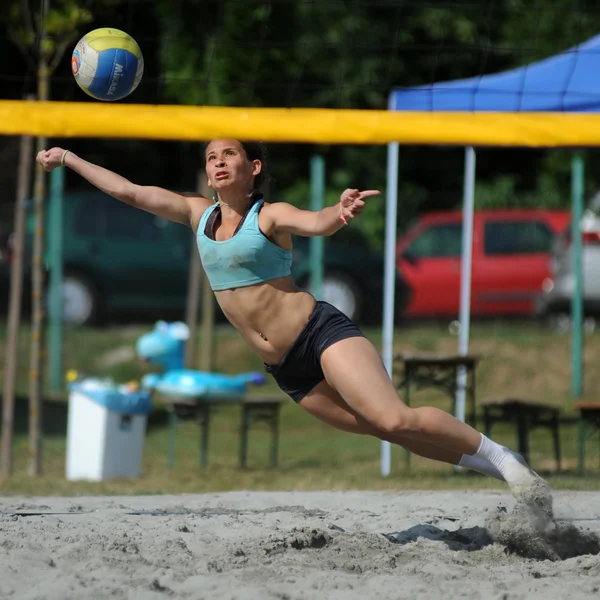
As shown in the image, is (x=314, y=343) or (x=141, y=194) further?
(x=141, y=194)

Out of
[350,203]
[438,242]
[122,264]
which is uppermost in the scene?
[438,242]

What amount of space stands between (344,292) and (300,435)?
3.38m

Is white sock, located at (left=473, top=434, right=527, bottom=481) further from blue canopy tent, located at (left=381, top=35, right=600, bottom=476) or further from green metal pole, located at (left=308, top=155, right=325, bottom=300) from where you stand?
green metal pole, located at (left=308, top=155, right=325, bottom=300)

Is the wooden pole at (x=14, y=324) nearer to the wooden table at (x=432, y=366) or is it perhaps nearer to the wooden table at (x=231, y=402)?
the wooden table at (x=231, y=402)

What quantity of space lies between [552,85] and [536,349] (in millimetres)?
4384

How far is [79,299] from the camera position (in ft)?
42.4

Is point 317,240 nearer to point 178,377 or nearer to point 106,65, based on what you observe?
point 178,377

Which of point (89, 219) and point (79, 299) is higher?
point (89, 219)

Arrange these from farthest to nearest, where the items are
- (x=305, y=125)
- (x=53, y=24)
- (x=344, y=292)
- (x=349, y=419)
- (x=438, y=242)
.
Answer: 1. (x=438, y=242)
2. (x=344, y=292)
3. (x=53, y=24)
4. (x=305, y=125)
5. (x=349, y=419)

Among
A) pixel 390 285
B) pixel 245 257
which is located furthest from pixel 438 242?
pixel 245 257

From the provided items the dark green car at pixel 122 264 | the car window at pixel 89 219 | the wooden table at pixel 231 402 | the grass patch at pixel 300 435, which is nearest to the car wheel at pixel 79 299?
the dark green car at pixel 122 264

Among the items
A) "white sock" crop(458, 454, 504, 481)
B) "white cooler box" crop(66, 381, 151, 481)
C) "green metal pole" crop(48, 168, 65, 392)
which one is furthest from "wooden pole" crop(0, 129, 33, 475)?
"white sock" crop(458, 454, 504, 481)

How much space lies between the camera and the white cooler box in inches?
309

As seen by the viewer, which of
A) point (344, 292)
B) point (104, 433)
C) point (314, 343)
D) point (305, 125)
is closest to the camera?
point (314, 343)
